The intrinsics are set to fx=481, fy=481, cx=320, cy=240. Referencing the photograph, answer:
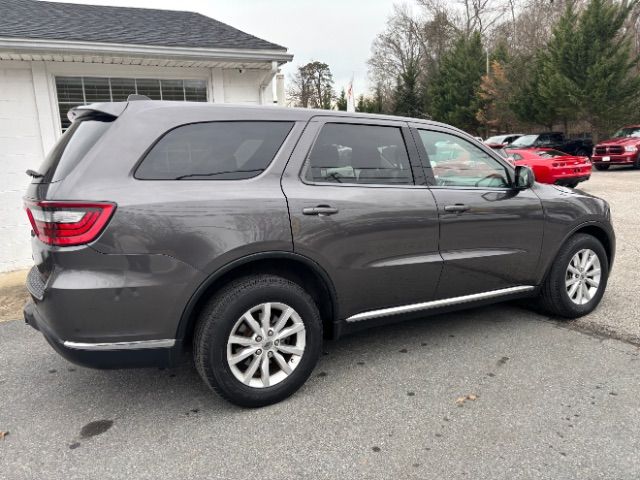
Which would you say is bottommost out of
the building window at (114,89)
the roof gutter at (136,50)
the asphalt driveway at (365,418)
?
the asphalt driveway at (365,418)

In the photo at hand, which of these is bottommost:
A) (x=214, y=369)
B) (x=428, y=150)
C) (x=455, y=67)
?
(x=214, y=369)

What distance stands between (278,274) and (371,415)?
0.99m

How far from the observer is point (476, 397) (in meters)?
2.93

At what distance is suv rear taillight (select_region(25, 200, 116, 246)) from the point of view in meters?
2.39

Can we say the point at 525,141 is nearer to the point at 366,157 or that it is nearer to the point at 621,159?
the point at 621,159

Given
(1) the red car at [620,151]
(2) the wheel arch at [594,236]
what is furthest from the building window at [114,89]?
(1) the red car at [620,151]

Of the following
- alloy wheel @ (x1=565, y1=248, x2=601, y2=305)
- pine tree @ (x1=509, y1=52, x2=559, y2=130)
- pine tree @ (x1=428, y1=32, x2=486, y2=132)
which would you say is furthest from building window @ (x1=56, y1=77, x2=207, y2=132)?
pine tree @ (x1=428, y1=32, x2=486, y2=132)

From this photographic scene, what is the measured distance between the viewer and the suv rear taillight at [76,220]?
2387 millimetres

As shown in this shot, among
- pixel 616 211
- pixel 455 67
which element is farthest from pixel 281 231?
pixel 455 67

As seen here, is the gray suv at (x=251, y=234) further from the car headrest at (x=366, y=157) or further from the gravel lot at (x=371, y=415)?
the gravel lot at (x=371, y=415)

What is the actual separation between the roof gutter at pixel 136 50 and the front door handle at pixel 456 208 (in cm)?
478

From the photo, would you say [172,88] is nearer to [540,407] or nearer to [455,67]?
[540,407]

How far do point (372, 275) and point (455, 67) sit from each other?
3700cm

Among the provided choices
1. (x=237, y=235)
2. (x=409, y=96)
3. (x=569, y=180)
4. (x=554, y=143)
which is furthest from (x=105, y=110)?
(x=409, y=96)
